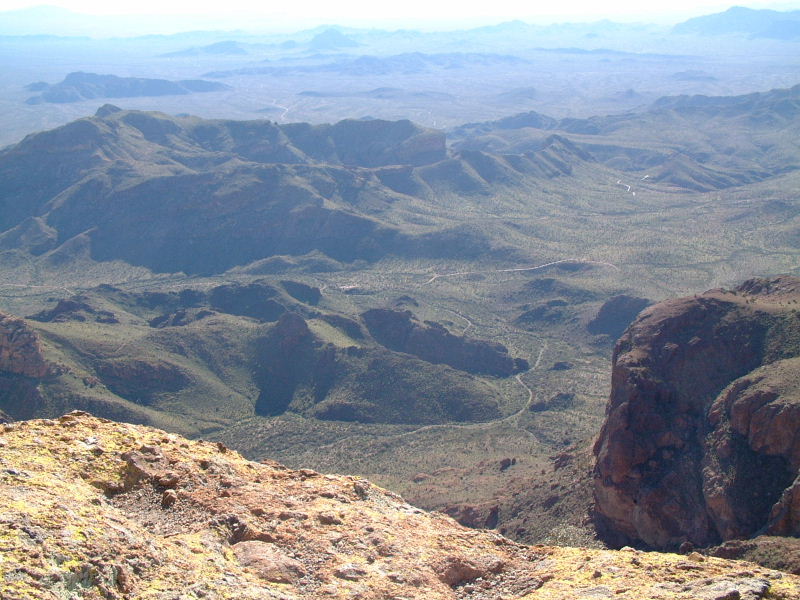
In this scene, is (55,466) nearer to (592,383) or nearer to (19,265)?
(592,383)

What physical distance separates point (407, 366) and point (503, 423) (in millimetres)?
12627

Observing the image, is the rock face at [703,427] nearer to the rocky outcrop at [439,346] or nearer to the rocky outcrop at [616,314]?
the rocky outcrop at [439,346]

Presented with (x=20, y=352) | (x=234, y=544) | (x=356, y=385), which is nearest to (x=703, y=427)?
(x=234, y=544)

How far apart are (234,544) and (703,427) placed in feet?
98.2

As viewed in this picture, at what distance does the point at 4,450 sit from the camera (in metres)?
24.0

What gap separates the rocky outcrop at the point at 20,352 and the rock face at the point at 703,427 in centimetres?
4759

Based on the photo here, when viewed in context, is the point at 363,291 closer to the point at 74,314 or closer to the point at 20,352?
the point at 74,314

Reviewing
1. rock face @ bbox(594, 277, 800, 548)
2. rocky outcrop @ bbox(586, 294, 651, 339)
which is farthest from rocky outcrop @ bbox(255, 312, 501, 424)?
rock face @ bbox(594, 277, 800, 548)

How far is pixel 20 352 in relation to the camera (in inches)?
2803

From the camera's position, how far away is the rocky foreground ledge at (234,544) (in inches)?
745

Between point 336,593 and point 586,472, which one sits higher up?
point 336,593

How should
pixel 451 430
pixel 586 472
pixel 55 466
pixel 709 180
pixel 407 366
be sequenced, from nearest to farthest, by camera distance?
pixel 55 466, pixel 586 472, pixel 451 430, pixel 407 366, pixel 709 180

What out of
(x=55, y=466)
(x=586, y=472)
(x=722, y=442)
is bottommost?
(x=586, y=472)

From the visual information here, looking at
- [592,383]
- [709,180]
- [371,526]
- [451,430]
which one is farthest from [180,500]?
[709,180]
